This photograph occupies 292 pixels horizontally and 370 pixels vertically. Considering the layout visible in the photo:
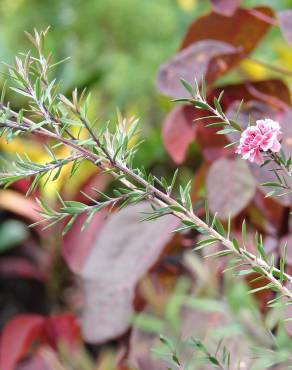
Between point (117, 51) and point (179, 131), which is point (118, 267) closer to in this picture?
point (179, 131)

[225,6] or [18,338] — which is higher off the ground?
[225,6]

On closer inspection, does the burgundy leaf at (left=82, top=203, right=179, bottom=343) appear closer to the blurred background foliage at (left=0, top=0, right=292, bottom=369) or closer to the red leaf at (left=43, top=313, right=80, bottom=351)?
the red leaf at (left=43, top=313, right=80, bottom=351)

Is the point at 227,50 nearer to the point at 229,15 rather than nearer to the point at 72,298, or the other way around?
the point at 229,15

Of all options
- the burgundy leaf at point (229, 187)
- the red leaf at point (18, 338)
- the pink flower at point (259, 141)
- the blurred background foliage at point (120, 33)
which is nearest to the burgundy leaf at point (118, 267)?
the burgundy leaf at point (229, 187)

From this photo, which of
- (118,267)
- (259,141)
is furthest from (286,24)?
(259,141)

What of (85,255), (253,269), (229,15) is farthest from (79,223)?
(253,269)

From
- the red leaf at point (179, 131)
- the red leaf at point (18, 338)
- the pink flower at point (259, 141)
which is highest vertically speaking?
the pink flower at point (259, 141)

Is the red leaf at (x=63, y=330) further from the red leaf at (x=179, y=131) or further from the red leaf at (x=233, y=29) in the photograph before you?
the red leaf at (x=233, y=29)
